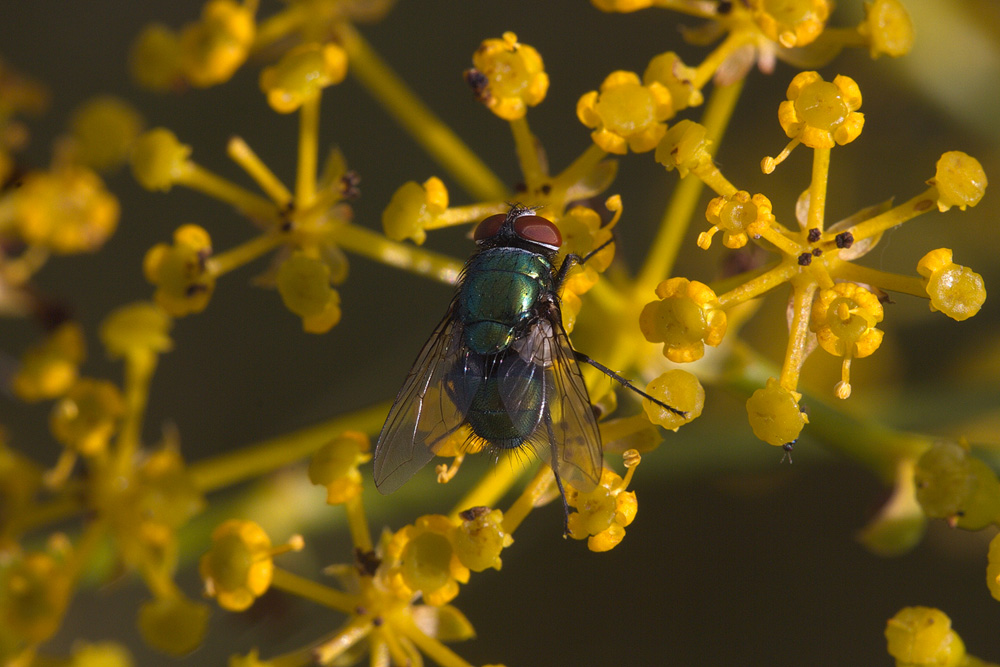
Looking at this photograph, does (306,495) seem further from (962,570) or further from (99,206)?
(962,570)

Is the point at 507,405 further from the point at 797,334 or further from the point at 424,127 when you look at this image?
the point at 424,127

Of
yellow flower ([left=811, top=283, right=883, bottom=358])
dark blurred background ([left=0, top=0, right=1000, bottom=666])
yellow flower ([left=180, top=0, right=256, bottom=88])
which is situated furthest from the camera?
dark blurred background ([left=0, top=0, right=1000, bottom=666])

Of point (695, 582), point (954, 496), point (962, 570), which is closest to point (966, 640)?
point (962, 570)

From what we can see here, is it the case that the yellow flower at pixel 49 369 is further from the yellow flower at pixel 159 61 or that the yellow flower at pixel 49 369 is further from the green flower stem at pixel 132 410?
the yellow flower at pixel 159 61

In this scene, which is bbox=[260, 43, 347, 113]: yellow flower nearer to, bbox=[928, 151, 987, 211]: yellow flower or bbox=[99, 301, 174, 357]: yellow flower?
bbox=[99, 301, 174, 357]: yellow flower

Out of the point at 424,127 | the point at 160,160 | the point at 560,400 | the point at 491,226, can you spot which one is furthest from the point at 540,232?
the point at 160,160

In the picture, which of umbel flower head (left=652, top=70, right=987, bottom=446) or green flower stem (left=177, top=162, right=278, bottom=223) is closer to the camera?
umbel flower head (left=652, top=70, right=987, bottom=446)

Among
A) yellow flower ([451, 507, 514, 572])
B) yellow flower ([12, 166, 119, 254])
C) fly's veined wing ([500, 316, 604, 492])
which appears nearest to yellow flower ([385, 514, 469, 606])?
yellow flower ([451, 507, 514, 572])
